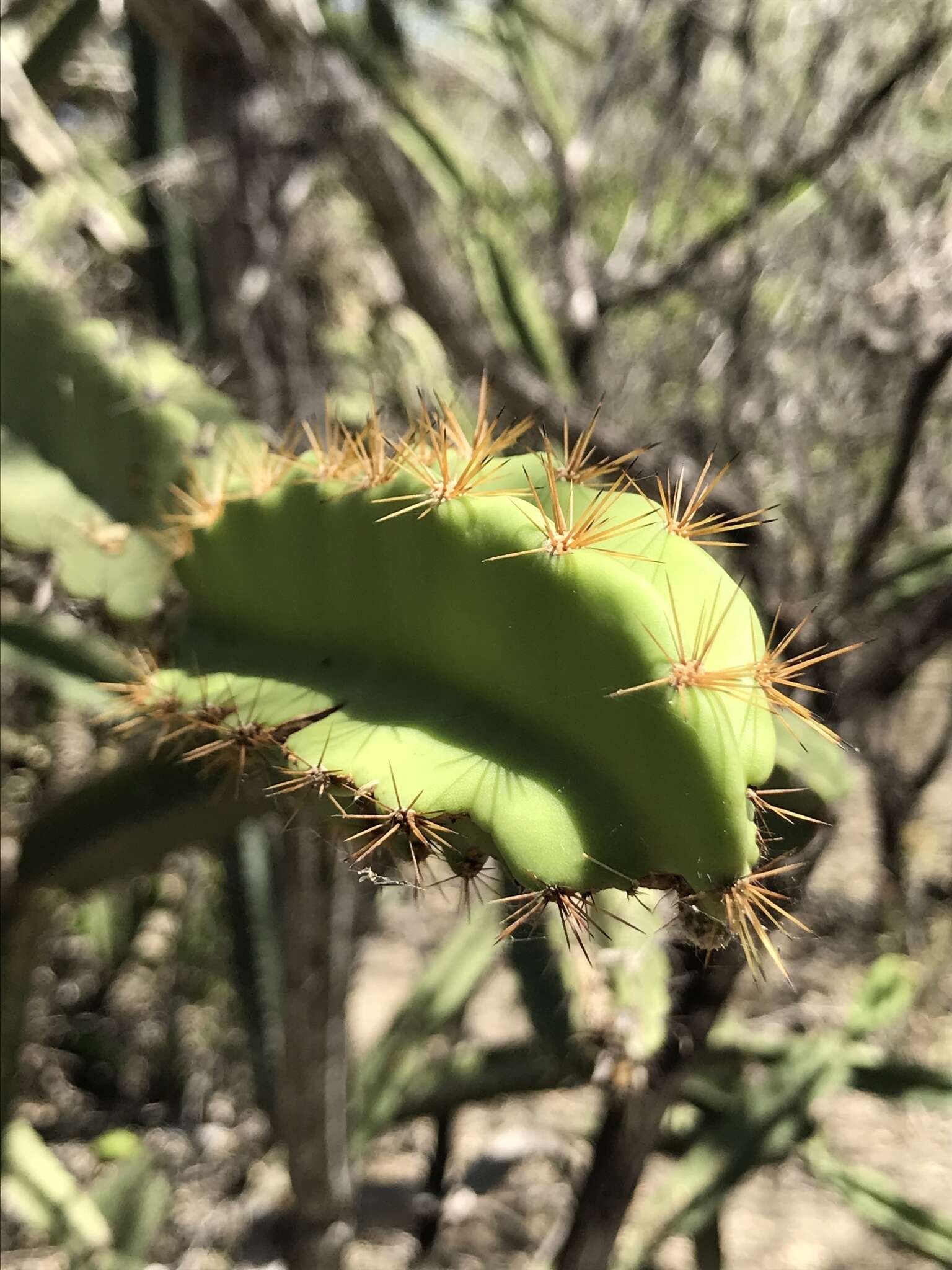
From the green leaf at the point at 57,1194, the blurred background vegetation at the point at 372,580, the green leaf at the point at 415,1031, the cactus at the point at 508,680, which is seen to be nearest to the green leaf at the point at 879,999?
the blurred background vegetation at the point at 372,580

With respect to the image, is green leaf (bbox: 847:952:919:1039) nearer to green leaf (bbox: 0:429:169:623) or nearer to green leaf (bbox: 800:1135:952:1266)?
green leaf (bbox: 800:1135:952:1266)

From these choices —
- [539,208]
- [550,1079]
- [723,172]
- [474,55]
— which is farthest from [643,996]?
[539,208]

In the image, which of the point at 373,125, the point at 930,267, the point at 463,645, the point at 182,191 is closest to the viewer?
the point at 463,645

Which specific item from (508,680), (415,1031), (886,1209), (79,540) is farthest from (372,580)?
(886,1209)

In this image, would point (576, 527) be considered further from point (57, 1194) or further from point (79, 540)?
point (57, 1194)

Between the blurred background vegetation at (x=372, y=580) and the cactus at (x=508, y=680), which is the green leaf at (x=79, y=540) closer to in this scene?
the blurred background vegetation at (x=372, y=580)

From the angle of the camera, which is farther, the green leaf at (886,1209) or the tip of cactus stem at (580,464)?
the green leaf at (886,1209)

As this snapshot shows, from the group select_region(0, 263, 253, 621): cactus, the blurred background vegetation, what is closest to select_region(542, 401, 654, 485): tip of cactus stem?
the blurred background vegetation

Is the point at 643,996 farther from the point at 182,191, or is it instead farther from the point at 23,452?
the point at 182,191
